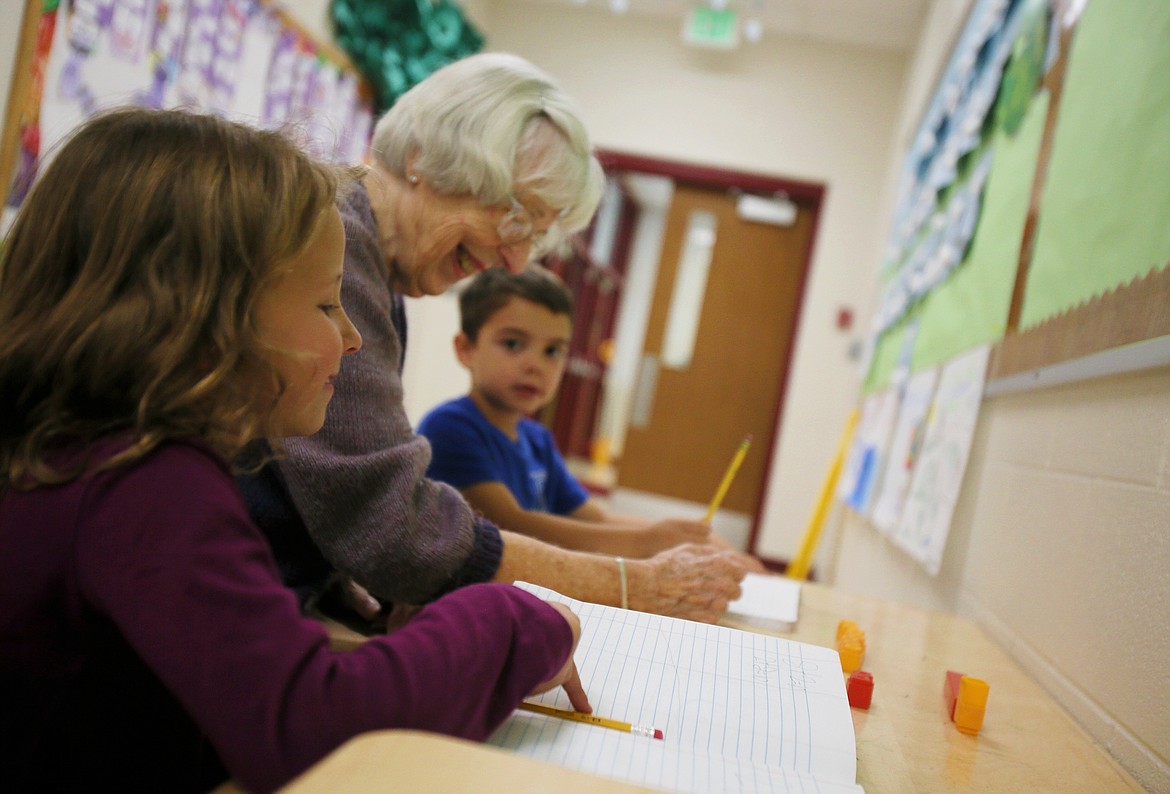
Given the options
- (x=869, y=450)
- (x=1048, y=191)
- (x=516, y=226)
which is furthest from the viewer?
(x=869, y=450)

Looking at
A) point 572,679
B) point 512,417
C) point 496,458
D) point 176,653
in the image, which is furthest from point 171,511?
point 512,417

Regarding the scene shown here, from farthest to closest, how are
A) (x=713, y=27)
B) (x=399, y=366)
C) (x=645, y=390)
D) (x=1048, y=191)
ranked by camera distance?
(x=645, y=390) → (x=713, y=27) → (x=1048, y=191) → (x=399, y=366)

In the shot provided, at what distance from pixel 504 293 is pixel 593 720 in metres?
1.25

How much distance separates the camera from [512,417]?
1735 mm

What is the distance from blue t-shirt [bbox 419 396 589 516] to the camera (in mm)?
1429

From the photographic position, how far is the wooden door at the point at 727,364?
16.1 feet

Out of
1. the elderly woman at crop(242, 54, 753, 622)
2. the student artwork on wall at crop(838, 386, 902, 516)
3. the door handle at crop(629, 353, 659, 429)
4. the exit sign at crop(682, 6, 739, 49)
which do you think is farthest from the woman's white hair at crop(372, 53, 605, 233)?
the door handle at crop(629, 353, 659, 429)

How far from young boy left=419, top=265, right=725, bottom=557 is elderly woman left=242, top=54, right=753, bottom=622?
11.7 inches

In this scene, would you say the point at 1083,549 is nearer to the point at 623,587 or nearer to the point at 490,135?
the point at 623,587

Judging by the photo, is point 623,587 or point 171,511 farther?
point 623,587

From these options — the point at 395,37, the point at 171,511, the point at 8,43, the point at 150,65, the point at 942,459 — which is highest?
the point at 395,37

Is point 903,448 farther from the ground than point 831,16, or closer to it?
closer to it

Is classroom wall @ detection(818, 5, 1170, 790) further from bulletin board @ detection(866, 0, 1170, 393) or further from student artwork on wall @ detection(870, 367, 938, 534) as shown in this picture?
student artwork on wall @ detection(870, 367, 938, 534)

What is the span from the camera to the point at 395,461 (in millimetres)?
883
